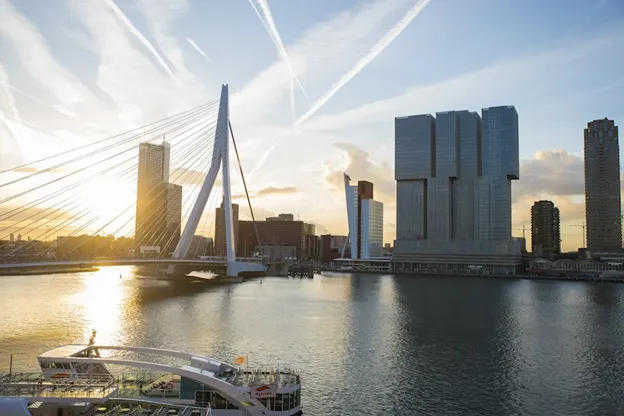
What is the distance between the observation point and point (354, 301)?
85250 millimetres

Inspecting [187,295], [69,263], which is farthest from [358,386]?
[187,295]

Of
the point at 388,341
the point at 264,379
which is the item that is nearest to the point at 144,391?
the point at 264,379

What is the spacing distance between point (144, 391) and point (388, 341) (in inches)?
1116

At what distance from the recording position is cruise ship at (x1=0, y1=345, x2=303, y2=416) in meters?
22.5

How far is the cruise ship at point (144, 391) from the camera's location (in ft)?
73.7

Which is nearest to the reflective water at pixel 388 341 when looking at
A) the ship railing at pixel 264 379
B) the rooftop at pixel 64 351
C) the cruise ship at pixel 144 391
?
the ship railing at pixel 264 379

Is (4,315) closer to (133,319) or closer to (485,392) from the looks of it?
(133,319)

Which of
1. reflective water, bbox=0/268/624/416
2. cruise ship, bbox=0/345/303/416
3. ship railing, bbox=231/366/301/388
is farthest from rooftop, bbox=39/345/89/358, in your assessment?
reflective water, bbox=0/268/624/416

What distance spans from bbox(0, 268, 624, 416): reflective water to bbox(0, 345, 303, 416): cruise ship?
4.47 m

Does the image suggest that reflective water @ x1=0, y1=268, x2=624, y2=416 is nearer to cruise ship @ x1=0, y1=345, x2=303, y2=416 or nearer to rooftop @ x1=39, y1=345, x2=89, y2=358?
cruise ship @ x1=0, y1=345, x2=303, y2=416

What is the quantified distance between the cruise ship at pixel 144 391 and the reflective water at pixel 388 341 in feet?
14.7

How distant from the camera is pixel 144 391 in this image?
24531mm

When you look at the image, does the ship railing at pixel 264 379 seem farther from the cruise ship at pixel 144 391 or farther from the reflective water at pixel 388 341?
the reflective water at pixel 388 341

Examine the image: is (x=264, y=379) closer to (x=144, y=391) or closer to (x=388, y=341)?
(x=144, y=391)
